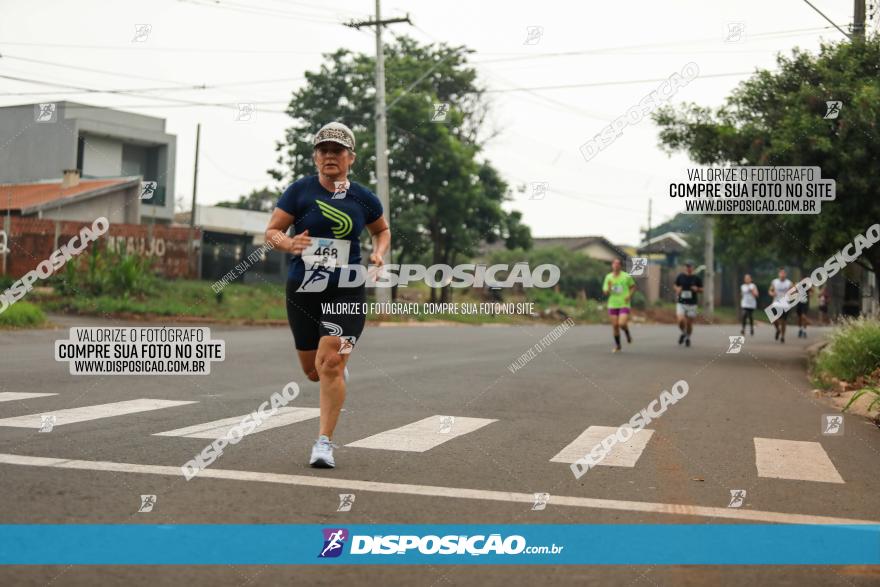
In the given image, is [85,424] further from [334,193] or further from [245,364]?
[245,364]

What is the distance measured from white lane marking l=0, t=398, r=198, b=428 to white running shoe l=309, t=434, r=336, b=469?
2.52 metres

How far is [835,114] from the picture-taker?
15.6 m

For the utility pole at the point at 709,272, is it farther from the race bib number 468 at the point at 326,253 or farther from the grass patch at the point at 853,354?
the race bib number 468 at the point at 326,253

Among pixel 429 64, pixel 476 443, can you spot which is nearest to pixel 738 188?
pixel 476 443

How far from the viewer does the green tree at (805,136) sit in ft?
50.4

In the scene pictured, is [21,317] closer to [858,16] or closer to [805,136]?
[805,136]

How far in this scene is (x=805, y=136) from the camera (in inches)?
611

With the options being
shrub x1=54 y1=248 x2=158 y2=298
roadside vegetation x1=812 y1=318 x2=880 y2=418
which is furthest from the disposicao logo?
shrub x1=54 y1=248 x2=158 y2=298

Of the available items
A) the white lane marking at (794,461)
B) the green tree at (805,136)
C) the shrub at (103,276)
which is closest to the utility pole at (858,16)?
the green tree at (805,136)

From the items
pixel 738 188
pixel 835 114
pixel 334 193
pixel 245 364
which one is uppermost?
pixel 835 114

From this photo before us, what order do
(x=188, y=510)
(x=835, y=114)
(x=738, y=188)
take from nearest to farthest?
(x=188, y=510)
(x=835, y=114)
(x=738, y=188)

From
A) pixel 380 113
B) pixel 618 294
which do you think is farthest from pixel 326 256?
pixel 380 113

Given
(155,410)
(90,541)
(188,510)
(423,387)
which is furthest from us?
(423,387)

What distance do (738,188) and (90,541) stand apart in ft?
50.1
